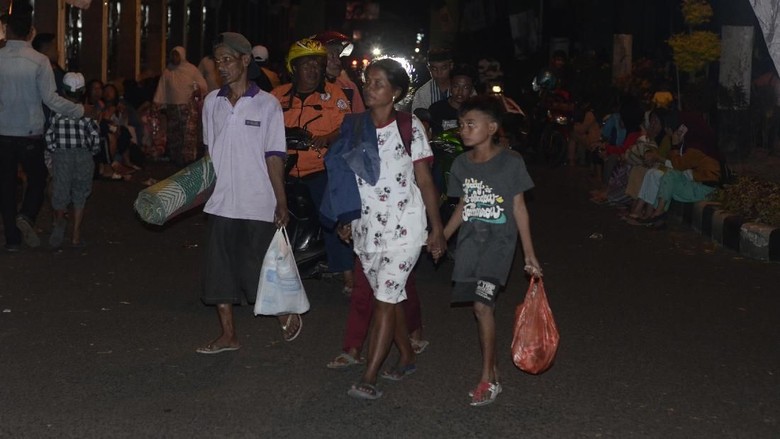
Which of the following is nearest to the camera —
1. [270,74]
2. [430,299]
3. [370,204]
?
[370,204]

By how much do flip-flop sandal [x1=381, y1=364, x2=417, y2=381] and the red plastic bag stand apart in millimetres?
754

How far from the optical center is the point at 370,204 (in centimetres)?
647

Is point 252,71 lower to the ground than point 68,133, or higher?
higher

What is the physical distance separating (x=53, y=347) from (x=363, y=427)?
7.87ft

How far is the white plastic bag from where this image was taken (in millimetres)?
7066

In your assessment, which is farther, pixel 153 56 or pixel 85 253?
pixel 153 56

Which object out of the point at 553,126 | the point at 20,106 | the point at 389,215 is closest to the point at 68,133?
the point at 20,106

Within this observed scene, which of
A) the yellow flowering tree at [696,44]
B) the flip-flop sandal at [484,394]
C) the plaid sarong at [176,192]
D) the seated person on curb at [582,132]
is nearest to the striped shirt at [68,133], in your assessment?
the plaid sarong at [176,192]

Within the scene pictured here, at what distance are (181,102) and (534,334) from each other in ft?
48.3

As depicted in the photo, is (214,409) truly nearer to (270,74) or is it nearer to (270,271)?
(270,271)

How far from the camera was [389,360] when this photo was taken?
7402 millimetres

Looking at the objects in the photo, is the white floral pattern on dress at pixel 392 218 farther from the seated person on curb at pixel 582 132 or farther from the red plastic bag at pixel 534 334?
the seated person on curb at pixel 582 132

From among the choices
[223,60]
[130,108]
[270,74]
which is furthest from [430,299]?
[130,108]

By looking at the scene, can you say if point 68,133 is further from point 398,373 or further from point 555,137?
point 555,137
